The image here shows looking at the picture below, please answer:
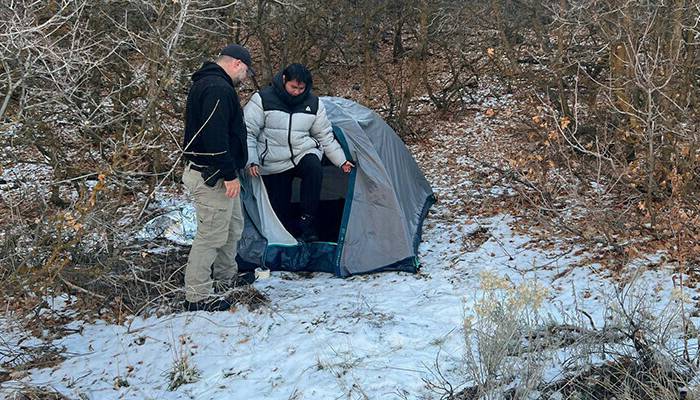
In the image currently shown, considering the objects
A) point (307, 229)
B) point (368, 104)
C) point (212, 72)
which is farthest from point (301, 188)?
point (368, 104)

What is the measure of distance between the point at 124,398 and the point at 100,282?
1.23 m

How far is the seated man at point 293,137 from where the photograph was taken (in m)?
5.15

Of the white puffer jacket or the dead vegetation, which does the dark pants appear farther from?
the dead vegetation

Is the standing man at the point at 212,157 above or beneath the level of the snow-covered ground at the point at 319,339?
above

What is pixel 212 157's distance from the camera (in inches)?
163

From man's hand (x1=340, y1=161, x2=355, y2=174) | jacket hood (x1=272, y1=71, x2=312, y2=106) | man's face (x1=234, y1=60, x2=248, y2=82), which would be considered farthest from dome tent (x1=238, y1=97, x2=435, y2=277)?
man's face (x1=234, y1=60, x2=248, y2=82)

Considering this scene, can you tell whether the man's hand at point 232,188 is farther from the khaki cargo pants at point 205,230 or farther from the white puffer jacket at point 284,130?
the white puffer jacket at point 284,130

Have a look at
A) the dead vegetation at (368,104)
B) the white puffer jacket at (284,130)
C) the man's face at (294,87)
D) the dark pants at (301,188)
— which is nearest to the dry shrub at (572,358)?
the dead vegetation at (368,104)

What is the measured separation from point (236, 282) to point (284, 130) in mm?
1263

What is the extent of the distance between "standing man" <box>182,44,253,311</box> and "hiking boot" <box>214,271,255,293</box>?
0.17 m

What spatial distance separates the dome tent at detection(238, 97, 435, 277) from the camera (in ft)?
16.7

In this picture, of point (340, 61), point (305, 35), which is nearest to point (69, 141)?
point (305, 35)

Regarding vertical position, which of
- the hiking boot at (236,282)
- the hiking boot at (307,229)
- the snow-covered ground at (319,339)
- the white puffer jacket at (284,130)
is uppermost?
the white puffer jacket at (284,130)

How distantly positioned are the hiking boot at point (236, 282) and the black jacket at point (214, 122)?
2.79ft
